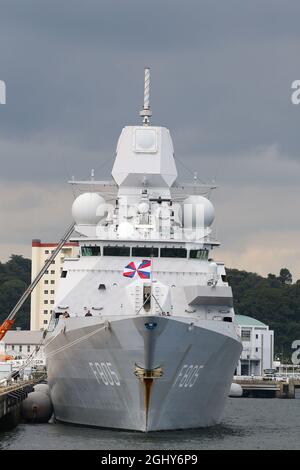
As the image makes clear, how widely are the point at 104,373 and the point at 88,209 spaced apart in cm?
1236

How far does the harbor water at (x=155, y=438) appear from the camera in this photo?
56562 millimetres

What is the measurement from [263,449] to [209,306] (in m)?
9.05

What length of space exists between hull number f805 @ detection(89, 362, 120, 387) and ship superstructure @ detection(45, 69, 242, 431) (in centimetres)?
5

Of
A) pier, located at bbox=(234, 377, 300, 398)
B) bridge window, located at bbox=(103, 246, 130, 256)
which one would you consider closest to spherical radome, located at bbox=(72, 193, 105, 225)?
bridge window, located at bbox=(103, 246, 130, 256)

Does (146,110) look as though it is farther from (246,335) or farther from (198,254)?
(246,335)

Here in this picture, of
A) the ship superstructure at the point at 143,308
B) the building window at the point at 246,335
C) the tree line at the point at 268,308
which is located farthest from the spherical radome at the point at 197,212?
the tree line at the point at 268,308

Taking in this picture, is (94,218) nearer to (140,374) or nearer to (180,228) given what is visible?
(180,228)

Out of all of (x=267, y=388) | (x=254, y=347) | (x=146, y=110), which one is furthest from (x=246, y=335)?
(x=146, y=110)

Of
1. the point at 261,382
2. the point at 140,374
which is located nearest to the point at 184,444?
the point at 140,374

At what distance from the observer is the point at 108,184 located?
7150 cm

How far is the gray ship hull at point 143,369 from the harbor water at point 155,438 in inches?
27.2

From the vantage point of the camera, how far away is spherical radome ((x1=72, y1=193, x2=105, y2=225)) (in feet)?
230

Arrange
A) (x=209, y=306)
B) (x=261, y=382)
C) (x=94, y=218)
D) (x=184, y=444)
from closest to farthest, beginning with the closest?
1. (x=184, y=444)
2. (x=209, y=306)
3. (x=94, y=218)
4. (x=261, y=382)

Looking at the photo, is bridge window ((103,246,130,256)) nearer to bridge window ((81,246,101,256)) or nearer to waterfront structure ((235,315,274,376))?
bridge window ((81,246,101,256))
